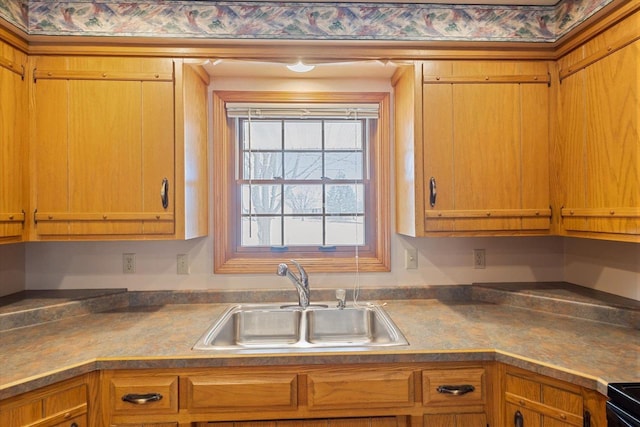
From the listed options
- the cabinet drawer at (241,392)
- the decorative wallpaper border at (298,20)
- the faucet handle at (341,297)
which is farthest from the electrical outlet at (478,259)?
the cabinet drawer at (241,392)

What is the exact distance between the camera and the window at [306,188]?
218cm

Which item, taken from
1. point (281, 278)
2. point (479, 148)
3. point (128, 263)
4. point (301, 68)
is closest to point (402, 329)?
point (281, 278)

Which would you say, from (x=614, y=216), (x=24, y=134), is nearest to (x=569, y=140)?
(x=614, y=216)

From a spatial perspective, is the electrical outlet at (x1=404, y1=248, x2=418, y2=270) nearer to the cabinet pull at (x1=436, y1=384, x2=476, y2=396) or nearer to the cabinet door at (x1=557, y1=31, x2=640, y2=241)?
the cabinet door at (x1=557, y1=31, x2=640, y2=241)

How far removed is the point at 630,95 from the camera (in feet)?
4.69

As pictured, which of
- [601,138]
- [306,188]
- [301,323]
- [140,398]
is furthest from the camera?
[306,188]

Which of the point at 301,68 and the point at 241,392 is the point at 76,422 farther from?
the point at 301,68

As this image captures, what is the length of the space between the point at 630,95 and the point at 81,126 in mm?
2284

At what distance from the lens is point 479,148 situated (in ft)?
5.83

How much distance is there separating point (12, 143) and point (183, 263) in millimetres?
935

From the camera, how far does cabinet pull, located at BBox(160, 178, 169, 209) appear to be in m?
1.72

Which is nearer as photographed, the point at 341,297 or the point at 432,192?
the point at 432,192

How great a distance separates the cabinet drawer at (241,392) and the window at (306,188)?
87 centimetres

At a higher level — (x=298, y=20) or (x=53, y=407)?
(x=298, y=20)
